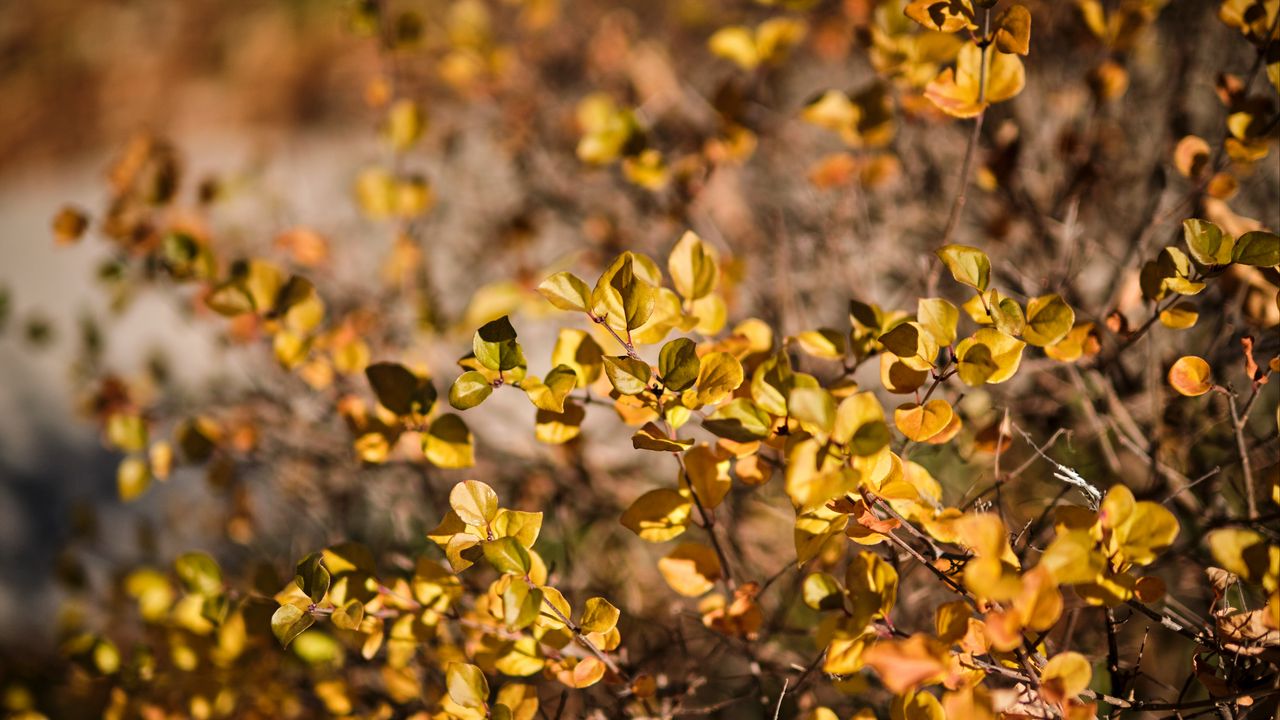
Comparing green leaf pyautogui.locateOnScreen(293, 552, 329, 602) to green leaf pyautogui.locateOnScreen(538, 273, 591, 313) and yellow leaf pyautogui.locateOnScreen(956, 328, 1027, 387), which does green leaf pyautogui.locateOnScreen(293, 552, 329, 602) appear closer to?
green leaf pyautogui.locateOnScreen(538, 273, 591, 313)

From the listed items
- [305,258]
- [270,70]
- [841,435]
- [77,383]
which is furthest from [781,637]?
[270,70]

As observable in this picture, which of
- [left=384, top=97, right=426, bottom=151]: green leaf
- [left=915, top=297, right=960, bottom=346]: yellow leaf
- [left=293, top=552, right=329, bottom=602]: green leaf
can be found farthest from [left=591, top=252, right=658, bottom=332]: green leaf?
[left=384, top=97, right=426, bottom=151]: green leaf

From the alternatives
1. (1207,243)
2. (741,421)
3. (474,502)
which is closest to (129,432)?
(474,502)

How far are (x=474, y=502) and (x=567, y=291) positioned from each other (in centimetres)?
20

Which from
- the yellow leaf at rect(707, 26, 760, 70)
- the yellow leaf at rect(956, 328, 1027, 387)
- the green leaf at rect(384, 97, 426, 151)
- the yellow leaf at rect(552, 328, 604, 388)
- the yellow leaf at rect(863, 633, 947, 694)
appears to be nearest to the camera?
the yellow leaf at rect(863, 633, 947, 694)

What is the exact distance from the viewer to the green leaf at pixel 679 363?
1.88 feet

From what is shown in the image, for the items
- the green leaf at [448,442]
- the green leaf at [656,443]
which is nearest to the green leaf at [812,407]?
the green leaf at [656,443]

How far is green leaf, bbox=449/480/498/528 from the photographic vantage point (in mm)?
614

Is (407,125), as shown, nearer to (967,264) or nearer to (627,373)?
(627,373)

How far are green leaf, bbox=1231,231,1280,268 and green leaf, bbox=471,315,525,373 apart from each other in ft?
1.92

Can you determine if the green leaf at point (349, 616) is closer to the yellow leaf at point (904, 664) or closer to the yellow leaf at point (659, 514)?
the yellow leaf at point (659, 514)

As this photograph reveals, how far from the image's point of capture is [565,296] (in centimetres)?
59

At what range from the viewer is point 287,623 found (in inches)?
24.4

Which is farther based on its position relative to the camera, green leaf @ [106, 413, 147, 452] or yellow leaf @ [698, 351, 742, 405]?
green leaf @ [106, 413, 147, 452]
